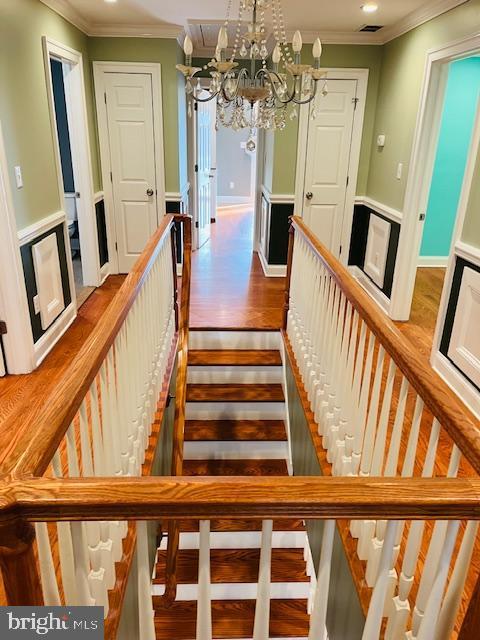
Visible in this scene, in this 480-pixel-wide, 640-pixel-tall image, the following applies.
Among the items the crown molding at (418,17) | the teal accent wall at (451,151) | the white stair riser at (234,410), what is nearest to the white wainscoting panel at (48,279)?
the white stair riser at (234,410)

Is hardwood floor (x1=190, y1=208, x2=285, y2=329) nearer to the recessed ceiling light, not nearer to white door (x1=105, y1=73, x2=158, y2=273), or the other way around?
white door (x1=105, y1=73, x2=158, y2=273)

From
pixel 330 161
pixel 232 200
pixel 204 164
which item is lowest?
pixel 232 200

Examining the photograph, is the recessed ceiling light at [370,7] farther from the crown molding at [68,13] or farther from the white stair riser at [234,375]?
the white stair riser at [234,375]

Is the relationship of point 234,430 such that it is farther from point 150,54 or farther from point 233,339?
point 150,54

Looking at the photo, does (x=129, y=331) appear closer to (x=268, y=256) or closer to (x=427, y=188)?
(x=427, y=188)

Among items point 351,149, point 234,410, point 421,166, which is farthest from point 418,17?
point 234,410

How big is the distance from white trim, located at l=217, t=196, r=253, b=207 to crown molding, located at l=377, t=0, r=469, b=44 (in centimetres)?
518

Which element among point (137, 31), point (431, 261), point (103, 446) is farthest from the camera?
point (431, 261)

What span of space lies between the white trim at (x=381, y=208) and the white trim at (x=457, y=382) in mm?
1413

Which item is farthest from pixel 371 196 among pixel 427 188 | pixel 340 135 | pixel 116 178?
pixel 116 178

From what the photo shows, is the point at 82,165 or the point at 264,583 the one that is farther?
the point at 82,165

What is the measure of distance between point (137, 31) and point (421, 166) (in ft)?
9.69

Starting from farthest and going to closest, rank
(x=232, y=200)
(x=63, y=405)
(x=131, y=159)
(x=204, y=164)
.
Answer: (x=232, y=200), (x=204, y=164), (x=131, y=159), (x=63, y=405)

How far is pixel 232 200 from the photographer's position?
955 cm
